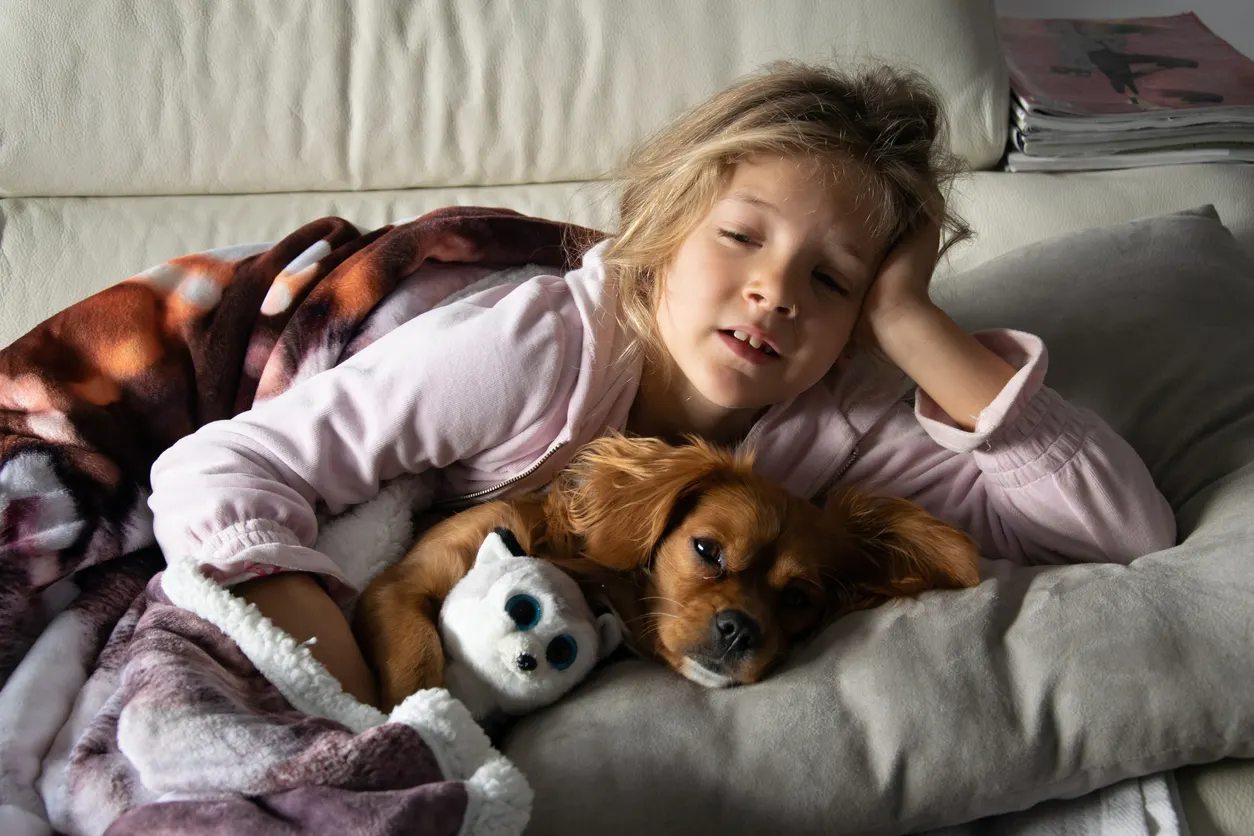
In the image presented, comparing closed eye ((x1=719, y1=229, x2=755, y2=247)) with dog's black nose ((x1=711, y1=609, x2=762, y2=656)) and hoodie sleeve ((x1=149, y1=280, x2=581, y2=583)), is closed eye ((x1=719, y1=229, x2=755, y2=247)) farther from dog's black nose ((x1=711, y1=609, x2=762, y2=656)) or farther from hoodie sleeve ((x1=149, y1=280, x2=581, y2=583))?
dog's black nose ((x1=711, y1=609, x2=762, y2=656))

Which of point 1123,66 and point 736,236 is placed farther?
point 1123,66

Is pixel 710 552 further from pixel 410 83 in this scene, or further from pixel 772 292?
pixel 410 83

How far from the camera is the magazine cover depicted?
1.99m

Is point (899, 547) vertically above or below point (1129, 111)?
below

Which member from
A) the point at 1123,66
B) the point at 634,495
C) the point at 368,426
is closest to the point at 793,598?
the point at 634,495

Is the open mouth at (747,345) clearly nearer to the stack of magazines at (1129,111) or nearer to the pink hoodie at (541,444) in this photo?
the pink hoodie at (541,444)

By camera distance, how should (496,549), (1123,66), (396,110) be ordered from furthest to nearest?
(1123,66), (396,110), (496,549)

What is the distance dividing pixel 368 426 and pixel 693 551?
0.38 metres

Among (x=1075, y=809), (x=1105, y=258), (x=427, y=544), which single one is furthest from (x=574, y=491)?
(x=1105, y=258)

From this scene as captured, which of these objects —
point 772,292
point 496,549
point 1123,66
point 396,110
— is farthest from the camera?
point 1123,66

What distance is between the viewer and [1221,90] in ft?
6.62

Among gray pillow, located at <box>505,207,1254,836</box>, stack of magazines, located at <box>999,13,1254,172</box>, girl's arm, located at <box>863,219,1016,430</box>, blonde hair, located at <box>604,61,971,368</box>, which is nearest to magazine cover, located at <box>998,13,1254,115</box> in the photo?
stack of magazines, located at <box>999,13,1254,172</box>

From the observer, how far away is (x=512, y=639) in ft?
2.92

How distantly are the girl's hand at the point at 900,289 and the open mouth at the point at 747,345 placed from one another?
16 cm
